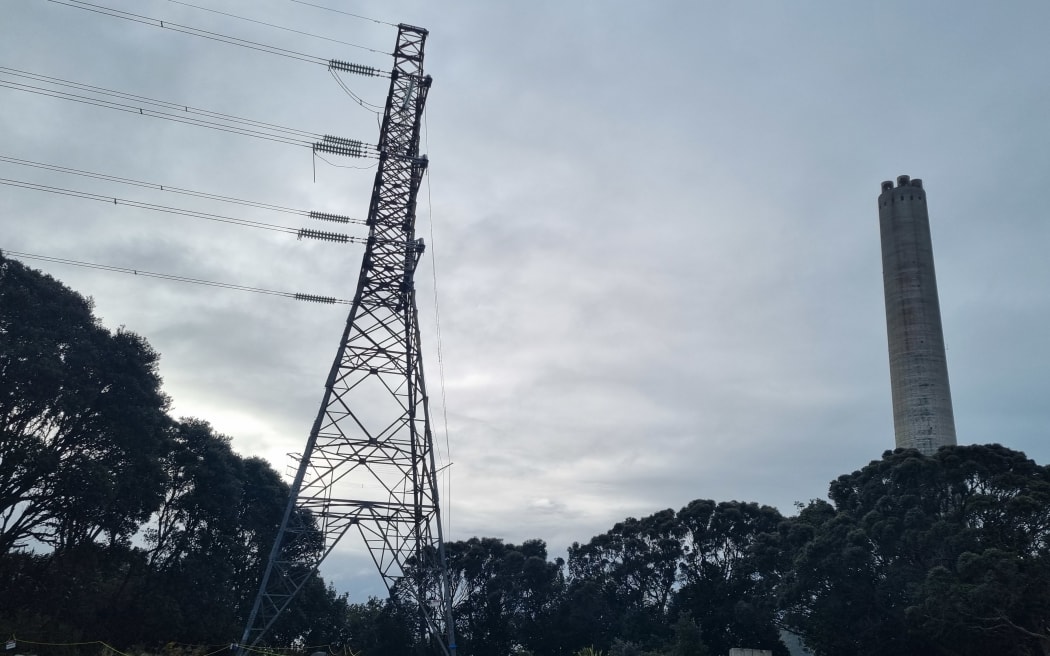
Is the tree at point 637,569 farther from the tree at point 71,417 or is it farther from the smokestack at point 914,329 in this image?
the tree at point 71,417

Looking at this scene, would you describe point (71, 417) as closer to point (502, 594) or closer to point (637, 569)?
point (502, 594)

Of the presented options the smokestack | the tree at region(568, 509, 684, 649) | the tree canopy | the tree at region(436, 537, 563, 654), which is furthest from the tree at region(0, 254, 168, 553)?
the smokestack

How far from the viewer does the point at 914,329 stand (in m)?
74.6

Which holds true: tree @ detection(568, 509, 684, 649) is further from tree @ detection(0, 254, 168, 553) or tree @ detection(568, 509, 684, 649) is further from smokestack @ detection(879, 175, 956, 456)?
tree @ detection(0, 254, 168, 553)

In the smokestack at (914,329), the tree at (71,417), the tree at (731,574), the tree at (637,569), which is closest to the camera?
the tree at (71,417)

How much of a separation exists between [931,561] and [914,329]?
110 ft

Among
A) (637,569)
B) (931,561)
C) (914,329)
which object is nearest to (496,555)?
(637,569)

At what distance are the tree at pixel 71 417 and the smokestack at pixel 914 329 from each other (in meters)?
63.3

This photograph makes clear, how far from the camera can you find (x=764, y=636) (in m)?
58.4

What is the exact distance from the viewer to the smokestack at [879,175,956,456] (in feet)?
239

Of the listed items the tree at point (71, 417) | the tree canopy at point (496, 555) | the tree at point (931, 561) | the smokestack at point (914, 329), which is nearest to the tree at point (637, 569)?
the tree canopy at point (496, 555)

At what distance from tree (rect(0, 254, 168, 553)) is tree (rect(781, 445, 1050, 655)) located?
39.5 m

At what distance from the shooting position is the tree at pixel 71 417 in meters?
36.7

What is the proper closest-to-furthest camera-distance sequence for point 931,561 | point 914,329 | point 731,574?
point 931,561 → point 731,574 → point 914,329
